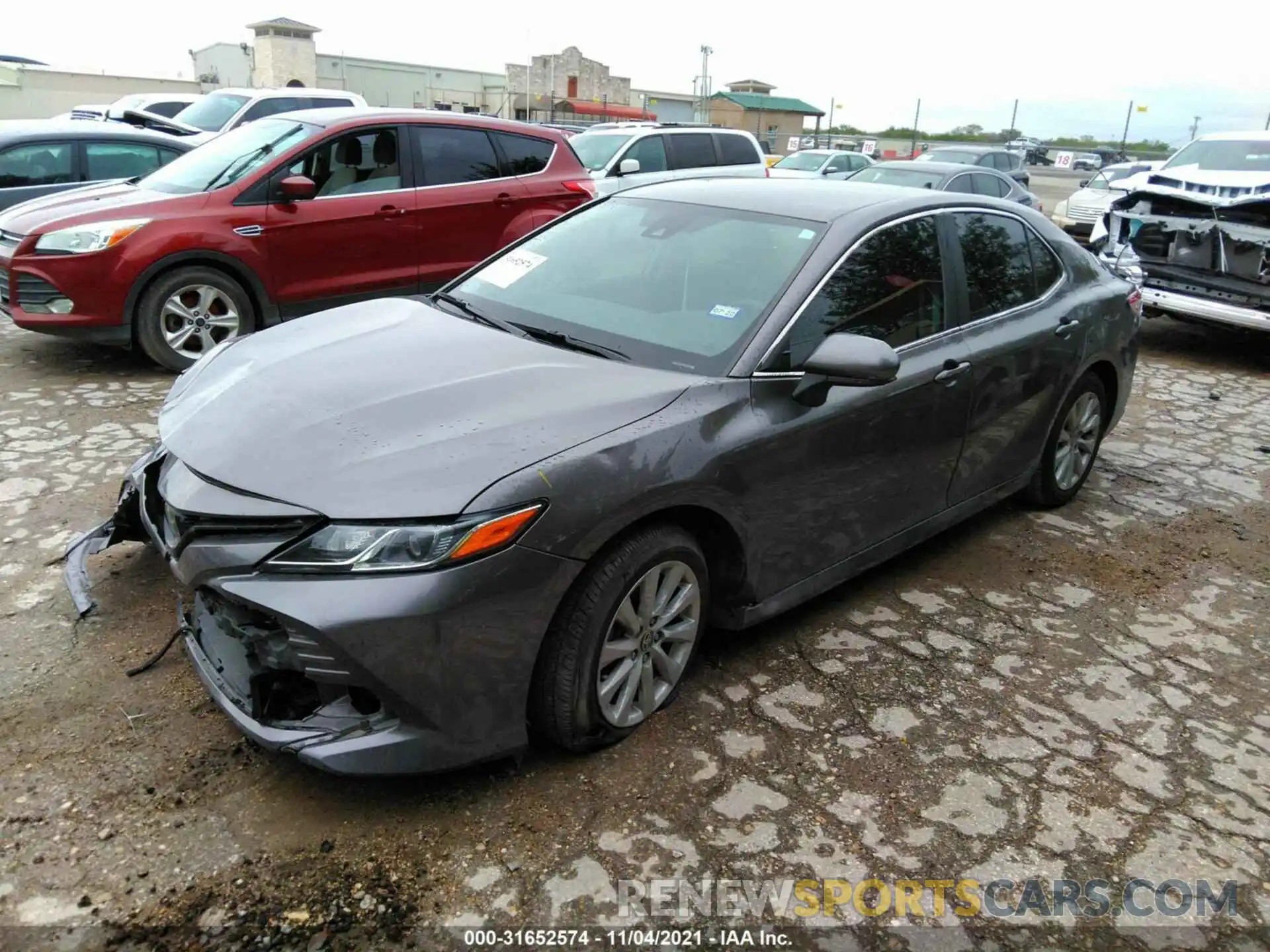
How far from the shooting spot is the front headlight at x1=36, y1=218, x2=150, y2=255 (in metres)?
5.95

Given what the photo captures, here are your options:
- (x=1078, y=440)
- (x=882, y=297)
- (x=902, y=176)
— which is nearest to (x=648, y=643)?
(x=882, y=297)

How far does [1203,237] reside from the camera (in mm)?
8695

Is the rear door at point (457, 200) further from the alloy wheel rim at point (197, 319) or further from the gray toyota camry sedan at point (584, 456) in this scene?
the gray toyota camry sedan at point (584, 456)

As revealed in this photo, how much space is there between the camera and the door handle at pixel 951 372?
143 inches

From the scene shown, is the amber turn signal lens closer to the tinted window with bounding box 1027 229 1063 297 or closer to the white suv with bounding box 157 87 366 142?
the tinted window with bounding box 1027 229 1063 297

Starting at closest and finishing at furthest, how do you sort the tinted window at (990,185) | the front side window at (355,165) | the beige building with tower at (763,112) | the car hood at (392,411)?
the car hood at (392,411) → the front side window at (355,165) → the tinted window at (990,185) → the beige building with tower at (763,112)

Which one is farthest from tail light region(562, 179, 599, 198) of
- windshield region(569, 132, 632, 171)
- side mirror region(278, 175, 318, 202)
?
windshield region(569, 132, 632, 171)

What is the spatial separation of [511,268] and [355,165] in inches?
138

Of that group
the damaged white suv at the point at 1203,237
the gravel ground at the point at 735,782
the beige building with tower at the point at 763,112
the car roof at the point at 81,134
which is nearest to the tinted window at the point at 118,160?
the car roof at the point at 81,134

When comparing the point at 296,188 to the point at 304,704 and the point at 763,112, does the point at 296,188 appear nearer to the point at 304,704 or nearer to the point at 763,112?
the point at 304,704

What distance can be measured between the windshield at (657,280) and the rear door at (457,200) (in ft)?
10.9

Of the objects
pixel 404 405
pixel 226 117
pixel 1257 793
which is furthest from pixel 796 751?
pixel 226 117

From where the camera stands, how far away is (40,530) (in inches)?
157

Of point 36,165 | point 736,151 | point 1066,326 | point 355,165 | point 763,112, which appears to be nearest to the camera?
point 1066,326
